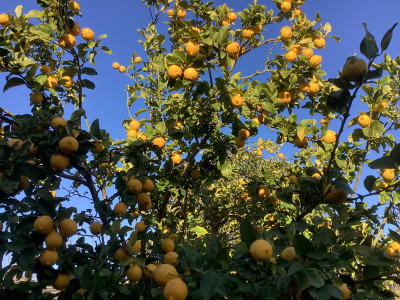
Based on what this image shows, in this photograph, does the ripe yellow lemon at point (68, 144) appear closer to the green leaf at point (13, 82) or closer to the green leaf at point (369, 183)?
the green leaf at point (13, 82)

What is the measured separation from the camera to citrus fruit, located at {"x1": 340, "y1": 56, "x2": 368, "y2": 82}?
110cm

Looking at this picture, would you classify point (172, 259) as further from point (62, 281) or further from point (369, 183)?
point (369, 183)

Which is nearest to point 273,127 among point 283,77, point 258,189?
point 283,77

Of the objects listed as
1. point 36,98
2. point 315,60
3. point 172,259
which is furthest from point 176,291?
point 315,60

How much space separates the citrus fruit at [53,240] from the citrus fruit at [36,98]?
1083 millimetres

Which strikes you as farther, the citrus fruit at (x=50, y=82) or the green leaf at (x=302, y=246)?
the citrus fruit at (x=50, y=82)

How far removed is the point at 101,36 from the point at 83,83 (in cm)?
41

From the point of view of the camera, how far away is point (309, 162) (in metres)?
3.65

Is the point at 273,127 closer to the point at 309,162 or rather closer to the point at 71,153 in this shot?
the point at 309,162

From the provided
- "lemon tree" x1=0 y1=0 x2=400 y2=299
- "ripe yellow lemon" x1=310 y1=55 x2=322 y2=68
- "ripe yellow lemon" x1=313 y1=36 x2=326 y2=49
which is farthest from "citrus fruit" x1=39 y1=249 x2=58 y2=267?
"ripe yellow lemon" x1=313 y1=36 x2=326 y2=49

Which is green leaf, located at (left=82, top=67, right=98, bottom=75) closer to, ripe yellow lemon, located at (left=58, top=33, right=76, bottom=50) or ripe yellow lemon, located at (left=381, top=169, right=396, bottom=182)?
ripe yellow lemon, located at (left=58, top=33, right=76, bottom=50)

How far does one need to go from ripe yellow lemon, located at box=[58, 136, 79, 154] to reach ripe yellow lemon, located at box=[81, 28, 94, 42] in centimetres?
110

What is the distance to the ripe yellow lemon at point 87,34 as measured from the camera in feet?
7.81

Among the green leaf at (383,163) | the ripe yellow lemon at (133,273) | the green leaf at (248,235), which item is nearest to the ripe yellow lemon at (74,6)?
the ripe yellow lemon at (133,273)
